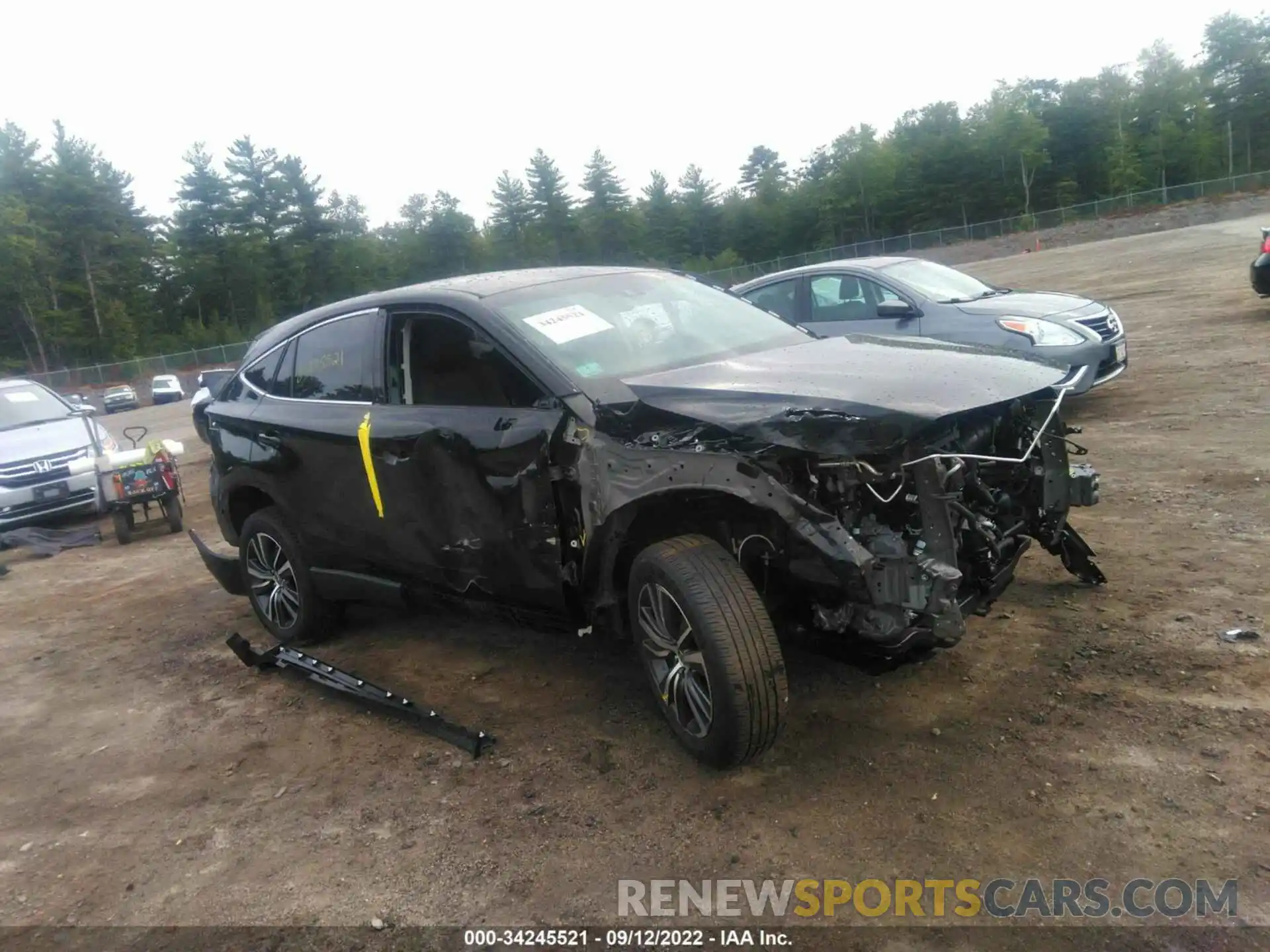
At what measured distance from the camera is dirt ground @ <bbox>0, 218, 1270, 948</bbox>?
9.67 feet

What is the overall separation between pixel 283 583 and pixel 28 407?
303 inches

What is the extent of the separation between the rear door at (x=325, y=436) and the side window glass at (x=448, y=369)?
193mm

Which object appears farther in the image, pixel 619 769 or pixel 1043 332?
pixel 1043 332

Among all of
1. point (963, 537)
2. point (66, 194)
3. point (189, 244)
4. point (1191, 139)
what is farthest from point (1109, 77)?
point (963, 537)

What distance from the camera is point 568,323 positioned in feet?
13.7

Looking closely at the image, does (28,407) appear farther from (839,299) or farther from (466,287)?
(839,299)

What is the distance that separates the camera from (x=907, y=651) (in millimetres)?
3410

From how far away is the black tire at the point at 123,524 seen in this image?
9.03 m

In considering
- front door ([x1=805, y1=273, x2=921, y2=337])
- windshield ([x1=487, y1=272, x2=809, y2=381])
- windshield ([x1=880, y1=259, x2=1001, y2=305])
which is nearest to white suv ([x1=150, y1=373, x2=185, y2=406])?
front door ([x1=805, y1=273, x2=921, y2=337])

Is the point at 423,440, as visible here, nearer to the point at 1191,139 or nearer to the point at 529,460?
the point at 529,460

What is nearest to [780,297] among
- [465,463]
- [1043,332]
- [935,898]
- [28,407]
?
[1043,332]

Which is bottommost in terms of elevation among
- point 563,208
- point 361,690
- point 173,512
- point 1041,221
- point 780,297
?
point 361,690

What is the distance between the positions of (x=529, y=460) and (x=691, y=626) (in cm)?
101

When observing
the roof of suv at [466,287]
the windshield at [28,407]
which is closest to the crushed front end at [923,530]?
the roof of suv at [466,287]
